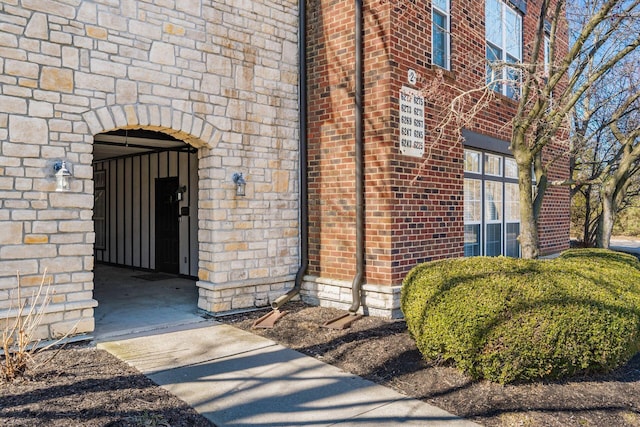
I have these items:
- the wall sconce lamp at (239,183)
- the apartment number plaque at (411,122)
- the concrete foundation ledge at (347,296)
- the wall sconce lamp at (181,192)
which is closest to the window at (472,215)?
the apartment number plaque at (411,122)

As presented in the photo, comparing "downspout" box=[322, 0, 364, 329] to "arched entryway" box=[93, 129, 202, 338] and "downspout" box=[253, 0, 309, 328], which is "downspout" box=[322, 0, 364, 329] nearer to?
"downspout" box=[253, 0, 309, 328]

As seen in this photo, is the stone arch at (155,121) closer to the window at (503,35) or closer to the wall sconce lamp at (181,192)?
the wall sconce lamp at (181,192)

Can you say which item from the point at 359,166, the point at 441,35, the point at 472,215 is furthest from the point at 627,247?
the point at 359,166

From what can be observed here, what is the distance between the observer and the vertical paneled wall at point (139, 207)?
33.3 ft

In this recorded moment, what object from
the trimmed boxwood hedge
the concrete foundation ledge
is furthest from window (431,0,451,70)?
the trimmed boxwood hedge

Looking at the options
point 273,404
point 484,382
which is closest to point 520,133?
point 484,382

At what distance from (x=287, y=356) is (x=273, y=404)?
1221mm

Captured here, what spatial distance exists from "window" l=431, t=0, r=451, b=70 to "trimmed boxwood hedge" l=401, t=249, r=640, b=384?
4495 millimetres

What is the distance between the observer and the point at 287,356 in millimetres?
5125

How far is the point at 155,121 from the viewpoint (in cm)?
598

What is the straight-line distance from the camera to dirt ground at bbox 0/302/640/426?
3.59 m

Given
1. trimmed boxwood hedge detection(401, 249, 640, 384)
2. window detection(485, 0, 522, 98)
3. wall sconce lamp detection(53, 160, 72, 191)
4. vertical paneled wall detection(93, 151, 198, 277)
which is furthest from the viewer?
vertical paneled wall detection(93, 151, 198, 277)

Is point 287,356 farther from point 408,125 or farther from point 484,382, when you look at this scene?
point 408,125

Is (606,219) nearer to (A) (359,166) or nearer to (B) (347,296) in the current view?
(A) (359,166)
